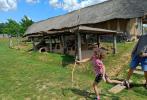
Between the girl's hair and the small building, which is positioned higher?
the small building

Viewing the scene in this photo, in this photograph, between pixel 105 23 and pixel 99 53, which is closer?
pixel 99 53

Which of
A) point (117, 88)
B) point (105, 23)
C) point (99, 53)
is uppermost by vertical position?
point (105, 23)

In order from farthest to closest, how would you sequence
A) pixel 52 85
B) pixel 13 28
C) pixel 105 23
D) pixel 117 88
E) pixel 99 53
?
pixel 13 28, pixel 105 23, pixel 52 85, pixel 117 88, pixel 99 53

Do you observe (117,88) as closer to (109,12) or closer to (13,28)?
(109,12)

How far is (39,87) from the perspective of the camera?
1022 centimetres

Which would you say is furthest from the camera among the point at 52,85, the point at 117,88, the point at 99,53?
the point at 52,85

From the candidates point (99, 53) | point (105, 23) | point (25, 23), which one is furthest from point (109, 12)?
point (25, 23)

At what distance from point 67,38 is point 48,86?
12.0 metres

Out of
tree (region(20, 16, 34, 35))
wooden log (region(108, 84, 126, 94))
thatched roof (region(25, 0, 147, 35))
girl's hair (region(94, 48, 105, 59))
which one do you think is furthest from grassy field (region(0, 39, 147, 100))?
tree (region(20, 16, 34, 35))

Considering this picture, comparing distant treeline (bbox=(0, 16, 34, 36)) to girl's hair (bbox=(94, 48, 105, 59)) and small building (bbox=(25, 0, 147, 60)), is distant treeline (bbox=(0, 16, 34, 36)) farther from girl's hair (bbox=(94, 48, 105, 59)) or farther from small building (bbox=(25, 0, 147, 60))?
girl's hair (bbox=(94, 48, 105, 59))

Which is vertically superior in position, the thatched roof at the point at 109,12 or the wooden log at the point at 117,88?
the thatched roof at the point at 109,12

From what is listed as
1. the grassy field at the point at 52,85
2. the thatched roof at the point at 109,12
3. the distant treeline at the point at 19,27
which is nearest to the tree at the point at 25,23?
the distant treeline at the point at 19,27

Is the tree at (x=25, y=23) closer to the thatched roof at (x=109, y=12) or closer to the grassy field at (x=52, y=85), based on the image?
the thatched roof at (x=109, y=12)

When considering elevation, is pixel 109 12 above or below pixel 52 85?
above
